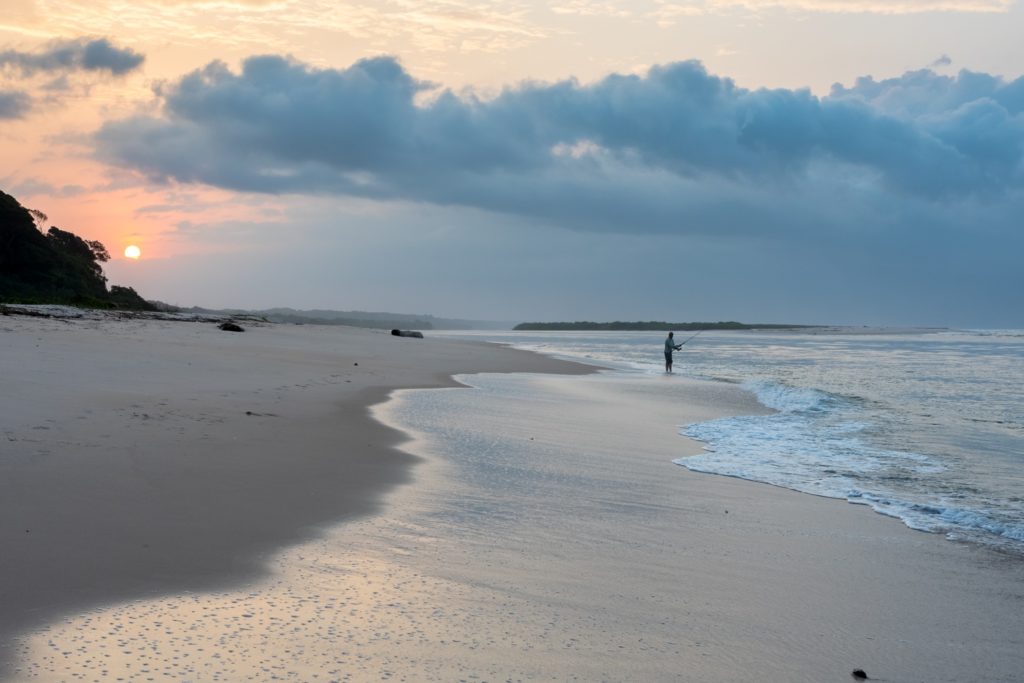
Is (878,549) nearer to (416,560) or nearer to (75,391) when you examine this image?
(416,560)

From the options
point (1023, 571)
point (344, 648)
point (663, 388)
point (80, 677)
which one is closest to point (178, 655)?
point (80, 677)

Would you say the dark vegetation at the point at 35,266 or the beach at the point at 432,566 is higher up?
the dark vegetation at the point at 35,266

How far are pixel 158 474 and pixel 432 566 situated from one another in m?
2.94

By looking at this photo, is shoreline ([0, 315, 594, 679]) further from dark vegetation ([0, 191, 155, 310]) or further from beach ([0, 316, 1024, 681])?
dark vegetation ([0, 191, 155, 310])

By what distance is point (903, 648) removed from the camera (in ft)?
13.3

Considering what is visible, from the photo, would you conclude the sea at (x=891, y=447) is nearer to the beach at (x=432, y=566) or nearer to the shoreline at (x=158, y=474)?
the beach at (x=432, y=566)

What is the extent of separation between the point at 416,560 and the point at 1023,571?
159 inches

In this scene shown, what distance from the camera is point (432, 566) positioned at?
496 centimetres

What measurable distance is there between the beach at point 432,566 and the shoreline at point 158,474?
0.03 m

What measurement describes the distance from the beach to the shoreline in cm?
3

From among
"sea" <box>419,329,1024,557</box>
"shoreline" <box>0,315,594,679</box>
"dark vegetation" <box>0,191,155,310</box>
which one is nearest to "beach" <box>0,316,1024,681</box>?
"shoreline" <box>0,315,594,679</box>

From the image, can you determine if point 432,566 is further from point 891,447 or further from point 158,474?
point 891,447

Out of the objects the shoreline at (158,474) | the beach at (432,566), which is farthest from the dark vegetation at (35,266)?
the beach at (432,566)

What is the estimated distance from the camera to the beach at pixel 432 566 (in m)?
3.67
